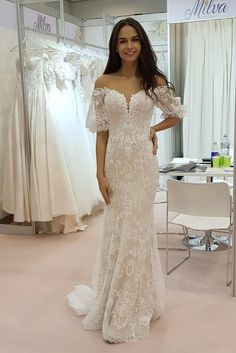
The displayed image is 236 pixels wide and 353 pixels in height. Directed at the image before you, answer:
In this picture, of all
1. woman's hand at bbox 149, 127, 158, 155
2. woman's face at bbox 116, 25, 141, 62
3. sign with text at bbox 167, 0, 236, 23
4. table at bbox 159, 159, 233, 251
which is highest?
sign with text at bbox 167, 0, 236, 23

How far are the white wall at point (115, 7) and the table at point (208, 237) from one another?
2510 mm

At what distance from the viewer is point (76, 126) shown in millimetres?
4148

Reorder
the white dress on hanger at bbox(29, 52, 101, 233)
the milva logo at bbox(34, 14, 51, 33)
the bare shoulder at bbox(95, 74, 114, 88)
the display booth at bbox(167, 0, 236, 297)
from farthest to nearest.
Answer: the milva logo at bbox(34, 14, 51, 33) → the display booth at bbox(167, 0, 236, 297) → the white dress on hanger at bbox(29, 52, 101, 233) → the bare shoulder at bbox(95, 74, 114, 88)

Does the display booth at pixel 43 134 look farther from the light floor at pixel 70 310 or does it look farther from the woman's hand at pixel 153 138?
the woman's hand at pixel 153 138

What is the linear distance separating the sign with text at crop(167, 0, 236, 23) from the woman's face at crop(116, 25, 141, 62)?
2.19m

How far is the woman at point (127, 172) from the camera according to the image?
6.86ft

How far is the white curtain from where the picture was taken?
4449 millimetres

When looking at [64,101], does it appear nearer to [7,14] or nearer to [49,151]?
[49,151]

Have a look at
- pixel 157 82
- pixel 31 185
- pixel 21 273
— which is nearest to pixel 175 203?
pixel 157 82

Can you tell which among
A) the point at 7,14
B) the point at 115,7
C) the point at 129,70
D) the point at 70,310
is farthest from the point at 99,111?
the point at 115,7

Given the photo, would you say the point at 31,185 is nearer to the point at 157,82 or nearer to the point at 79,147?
the point at 79,147

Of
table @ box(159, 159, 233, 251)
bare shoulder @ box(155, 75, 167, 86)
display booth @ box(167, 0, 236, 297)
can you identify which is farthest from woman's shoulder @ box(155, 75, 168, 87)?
display booth @ box(167, 0, 236, 297)

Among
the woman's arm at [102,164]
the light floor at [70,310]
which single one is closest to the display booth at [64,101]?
the light floor at [70,310]

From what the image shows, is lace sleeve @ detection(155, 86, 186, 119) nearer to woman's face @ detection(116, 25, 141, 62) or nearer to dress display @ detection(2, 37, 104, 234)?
woman's face @ detection(116, 25, 141, 62)
